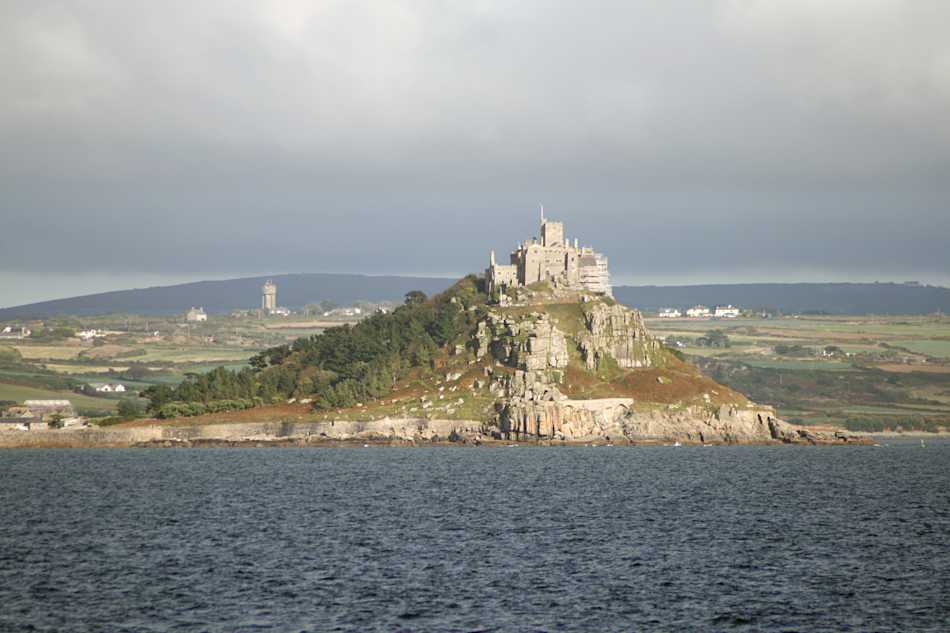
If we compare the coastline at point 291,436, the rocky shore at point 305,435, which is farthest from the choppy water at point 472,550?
the rocky shore at point 305,435

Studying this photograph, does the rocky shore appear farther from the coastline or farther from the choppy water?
the choppy water

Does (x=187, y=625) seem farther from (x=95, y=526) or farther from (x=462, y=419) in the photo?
(x=462, y=419)

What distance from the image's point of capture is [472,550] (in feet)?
251

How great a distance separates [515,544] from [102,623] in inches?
1220

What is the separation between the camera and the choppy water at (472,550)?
188ft

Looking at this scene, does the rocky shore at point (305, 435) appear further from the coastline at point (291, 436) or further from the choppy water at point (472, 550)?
the choppy water at point (472, 550)

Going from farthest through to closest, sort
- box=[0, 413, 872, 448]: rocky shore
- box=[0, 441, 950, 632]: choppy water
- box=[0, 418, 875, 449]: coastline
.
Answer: box=[0, 413, 872, 448]: rocky shore, box=[0, 418, 875, 449]: coastline, box=[0, 441, 950, 632]: choppy water

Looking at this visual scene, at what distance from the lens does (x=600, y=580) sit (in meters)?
66.3

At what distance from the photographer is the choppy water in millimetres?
57219

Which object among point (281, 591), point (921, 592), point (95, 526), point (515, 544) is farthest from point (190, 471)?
point (921, 592)

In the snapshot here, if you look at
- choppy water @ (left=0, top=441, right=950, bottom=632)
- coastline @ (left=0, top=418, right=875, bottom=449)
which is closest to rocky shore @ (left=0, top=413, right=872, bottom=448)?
coastline @ (left=0, top=418, right=875, bottom=449)

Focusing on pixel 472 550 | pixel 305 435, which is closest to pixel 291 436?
pixel 305 435

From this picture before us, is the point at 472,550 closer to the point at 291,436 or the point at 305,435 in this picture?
the point at 305,435

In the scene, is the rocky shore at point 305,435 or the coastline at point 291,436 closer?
the coastline at point 291,436
